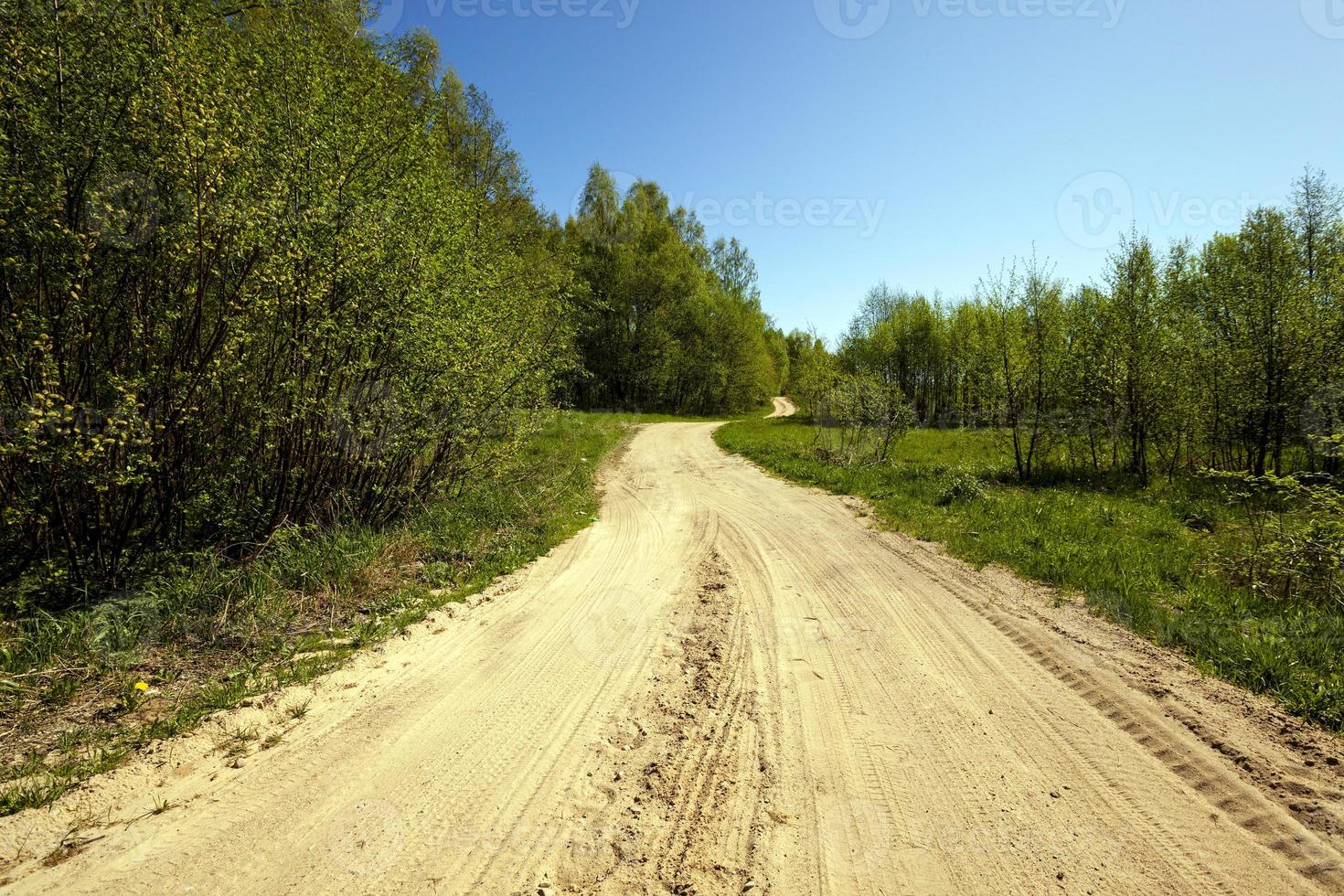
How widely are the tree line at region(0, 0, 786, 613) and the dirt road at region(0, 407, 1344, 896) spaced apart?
2741mm

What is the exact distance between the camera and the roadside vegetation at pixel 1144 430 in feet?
22.8

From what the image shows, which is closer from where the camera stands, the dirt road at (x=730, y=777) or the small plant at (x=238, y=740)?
the dirt road at (x=730, y=777)

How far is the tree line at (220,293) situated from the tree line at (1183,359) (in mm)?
14091

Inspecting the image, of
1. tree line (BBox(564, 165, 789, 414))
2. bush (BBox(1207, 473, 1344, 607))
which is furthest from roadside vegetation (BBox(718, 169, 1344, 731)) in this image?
tree line (BBox(564, 165, 789, 414))

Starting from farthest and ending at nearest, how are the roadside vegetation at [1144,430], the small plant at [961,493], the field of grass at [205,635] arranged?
the small plant at [961,493], the roadside vegetation at [1144,430], the field of grass at [205,635]

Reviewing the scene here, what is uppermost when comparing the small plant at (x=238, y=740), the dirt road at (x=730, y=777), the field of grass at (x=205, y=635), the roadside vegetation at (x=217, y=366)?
the roadside vegetation at (x=217, y=366)

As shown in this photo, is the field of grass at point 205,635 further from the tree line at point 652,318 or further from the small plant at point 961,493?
the tree line at point 652,318

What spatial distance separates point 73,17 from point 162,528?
172 inches

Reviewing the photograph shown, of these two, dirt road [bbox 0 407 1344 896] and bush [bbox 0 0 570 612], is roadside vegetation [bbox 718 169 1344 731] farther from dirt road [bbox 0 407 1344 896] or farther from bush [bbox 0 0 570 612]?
bush [bbox 0 0 570 612]

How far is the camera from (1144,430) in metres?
14.9

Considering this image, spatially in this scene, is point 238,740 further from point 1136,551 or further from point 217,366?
point 1136,551

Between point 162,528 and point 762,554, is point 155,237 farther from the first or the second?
point 762,554

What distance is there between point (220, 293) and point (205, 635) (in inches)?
127

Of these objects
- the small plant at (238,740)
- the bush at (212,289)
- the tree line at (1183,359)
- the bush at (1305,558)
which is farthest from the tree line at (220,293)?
the tree line at (1183,359)
